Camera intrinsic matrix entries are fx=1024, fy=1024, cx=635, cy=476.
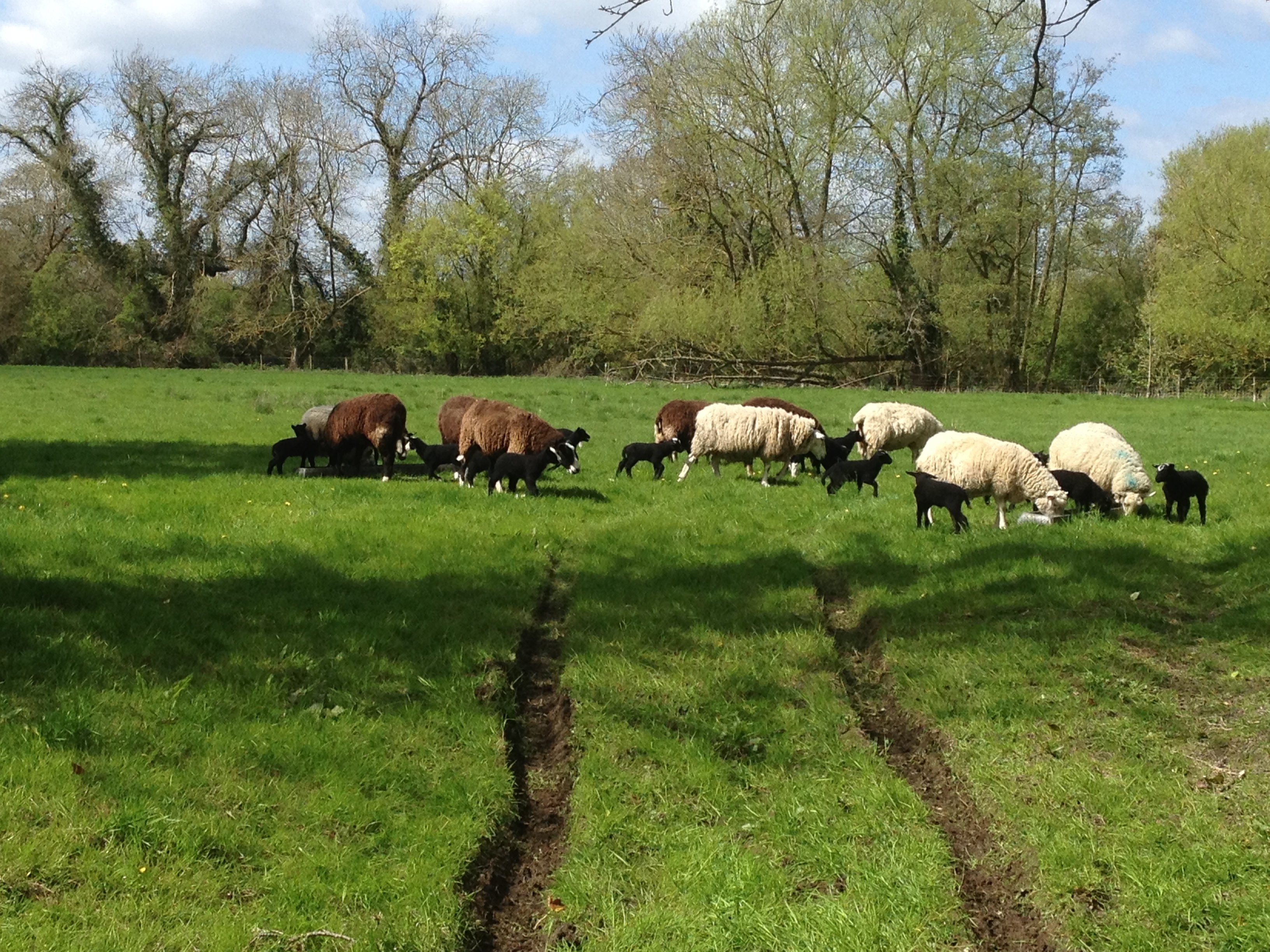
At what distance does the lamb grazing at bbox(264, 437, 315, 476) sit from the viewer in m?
15.7

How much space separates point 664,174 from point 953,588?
37468mm

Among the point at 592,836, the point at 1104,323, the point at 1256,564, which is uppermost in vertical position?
the point at 1104,323

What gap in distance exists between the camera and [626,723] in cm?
645

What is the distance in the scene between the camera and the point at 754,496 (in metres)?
14.6

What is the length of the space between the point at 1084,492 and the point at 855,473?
11.3 ft

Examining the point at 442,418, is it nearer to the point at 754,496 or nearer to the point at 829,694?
the point at 754,496

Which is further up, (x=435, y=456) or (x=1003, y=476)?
(x=1003, y=476)

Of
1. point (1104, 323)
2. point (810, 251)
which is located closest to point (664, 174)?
point (810, 251)

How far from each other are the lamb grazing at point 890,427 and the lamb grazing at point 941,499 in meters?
5.86

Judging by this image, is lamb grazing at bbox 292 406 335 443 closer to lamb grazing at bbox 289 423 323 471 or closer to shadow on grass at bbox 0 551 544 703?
lamb grazing at bbox 289 423 323 471

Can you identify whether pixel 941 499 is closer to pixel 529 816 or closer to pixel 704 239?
pixel 529 816

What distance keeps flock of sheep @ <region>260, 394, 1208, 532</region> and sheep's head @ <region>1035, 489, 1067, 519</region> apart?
13 millimetres

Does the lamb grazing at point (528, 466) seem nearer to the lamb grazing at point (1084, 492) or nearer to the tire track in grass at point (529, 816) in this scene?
the tire track in grass at point (529, 816)

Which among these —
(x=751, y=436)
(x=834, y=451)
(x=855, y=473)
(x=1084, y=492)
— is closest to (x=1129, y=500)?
(x=1084, y=492)
